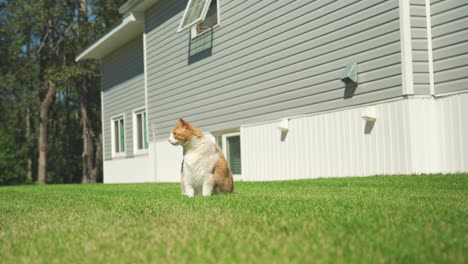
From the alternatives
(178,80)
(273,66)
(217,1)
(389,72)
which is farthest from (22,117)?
(389,72)

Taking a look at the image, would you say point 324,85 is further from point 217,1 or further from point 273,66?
point 217,1

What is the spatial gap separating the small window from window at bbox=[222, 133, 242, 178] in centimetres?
704

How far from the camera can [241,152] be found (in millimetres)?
11844

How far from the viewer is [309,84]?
31.8 feet

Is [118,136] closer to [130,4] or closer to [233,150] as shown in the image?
[130,4]

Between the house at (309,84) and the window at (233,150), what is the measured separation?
3 centimetres

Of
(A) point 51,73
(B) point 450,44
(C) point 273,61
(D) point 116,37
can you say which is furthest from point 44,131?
(B) point 450,44

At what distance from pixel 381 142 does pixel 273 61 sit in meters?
3.30

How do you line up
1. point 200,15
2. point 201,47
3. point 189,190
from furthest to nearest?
1. point 201,47
2. point 200,15
3. point 189,190

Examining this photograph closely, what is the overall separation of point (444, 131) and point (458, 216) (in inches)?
185

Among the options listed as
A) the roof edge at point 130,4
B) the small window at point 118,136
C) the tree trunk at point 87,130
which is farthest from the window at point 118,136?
the tree trunk at point 87,130

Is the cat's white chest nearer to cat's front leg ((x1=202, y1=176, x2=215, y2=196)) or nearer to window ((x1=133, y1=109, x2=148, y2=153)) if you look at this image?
cat's front leg ((x1=202, y1=176, x2=215, y2=196))

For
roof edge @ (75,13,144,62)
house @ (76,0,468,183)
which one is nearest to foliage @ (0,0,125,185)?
roof edge @ (75,13,144,62)

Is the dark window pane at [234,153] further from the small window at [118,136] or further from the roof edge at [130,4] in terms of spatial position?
the small window at [118,136]
